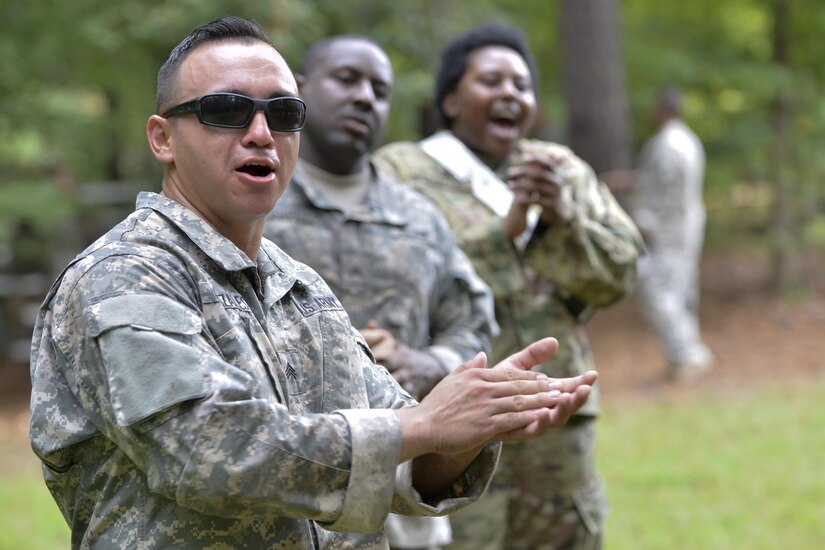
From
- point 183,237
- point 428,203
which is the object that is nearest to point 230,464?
point 183,237

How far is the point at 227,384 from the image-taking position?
1.78m

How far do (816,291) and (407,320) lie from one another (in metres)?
10.9

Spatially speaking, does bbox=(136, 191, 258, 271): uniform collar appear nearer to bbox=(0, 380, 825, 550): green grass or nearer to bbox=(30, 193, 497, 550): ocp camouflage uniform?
bbox=(30, 193, 497, 550): ocp camouflage uniform

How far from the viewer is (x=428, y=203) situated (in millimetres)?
3709

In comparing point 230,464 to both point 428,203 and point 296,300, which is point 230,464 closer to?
point 296,300

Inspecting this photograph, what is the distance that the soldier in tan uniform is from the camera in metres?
3.87

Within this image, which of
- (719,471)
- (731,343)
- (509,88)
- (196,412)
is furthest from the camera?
(731,343)

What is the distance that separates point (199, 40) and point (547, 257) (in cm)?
207

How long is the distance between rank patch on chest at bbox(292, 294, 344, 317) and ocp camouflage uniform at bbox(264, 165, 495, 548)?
1.11 m

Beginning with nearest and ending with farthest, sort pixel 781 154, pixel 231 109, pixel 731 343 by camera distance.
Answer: pixel 231 109
pixel 731 343
pixel 781 154

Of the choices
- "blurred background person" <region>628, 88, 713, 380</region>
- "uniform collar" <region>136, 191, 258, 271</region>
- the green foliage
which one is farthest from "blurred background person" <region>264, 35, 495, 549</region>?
"blurred background person" <region>628, 88, 713, 380</region>

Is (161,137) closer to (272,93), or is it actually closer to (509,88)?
(272,93)

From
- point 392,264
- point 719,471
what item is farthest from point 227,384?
point 719,471

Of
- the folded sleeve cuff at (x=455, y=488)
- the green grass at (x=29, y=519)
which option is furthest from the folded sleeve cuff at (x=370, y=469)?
the green grass at (x=29, y=519)
